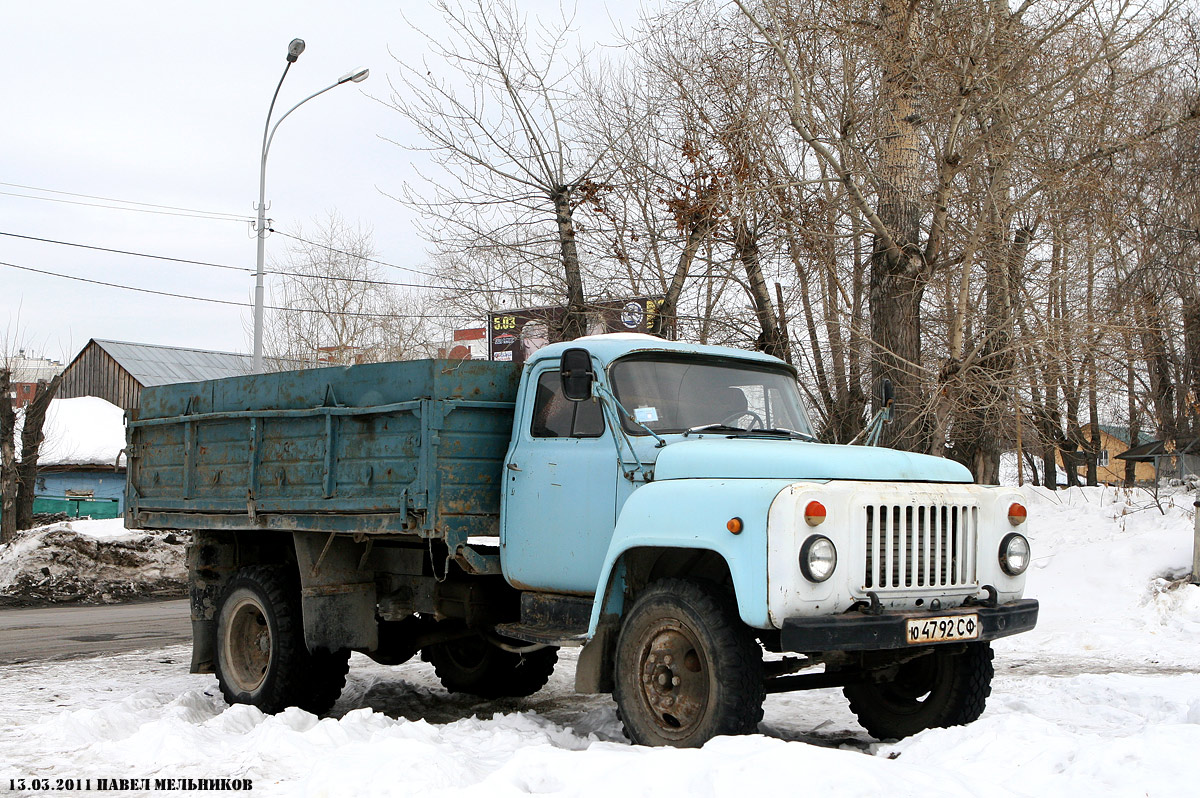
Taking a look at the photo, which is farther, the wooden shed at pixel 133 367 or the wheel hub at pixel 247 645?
the wooden shed at pixel 133 367

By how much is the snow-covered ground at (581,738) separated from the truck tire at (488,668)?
14 cm

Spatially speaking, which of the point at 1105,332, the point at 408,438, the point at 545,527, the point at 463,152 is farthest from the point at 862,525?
the point at 463,152

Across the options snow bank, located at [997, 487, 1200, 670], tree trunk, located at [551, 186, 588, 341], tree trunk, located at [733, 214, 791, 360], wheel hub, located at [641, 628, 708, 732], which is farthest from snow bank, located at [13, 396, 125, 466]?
wheel hub, located at [641, 628, 708, 732]

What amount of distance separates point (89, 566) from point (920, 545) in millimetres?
15541

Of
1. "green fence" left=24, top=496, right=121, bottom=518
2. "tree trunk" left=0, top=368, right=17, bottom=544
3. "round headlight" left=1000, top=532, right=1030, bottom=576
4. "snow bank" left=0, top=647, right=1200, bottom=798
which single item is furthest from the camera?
"green fence" left=24, top=496, right=121, bottom=518

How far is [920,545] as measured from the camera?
17.5 feet

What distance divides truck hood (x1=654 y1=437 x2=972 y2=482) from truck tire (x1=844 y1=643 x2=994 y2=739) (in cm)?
93

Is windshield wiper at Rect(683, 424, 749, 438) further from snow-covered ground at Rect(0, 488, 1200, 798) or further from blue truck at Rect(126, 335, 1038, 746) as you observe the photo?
snow-covered ground at Rect(0, 488, 1200, 798)

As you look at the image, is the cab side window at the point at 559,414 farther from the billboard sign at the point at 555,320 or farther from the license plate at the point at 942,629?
the billboard sign at the point at 555,320

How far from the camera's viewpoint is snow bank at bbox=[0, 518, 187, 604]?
54.2ft

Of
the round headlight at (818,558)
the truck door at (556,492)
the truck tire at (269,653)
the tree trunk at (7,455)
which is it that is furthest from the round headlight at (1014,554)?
the tree trunk at (7,455)

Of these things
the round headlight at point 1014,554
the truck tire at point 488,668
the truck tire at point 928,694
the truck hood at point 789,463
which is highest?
the truck hood at point 789,463

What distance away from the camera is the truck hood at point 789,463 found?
5.25 metres

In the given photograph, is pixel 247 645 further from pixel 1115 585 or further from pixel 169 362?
pixel 169 362
